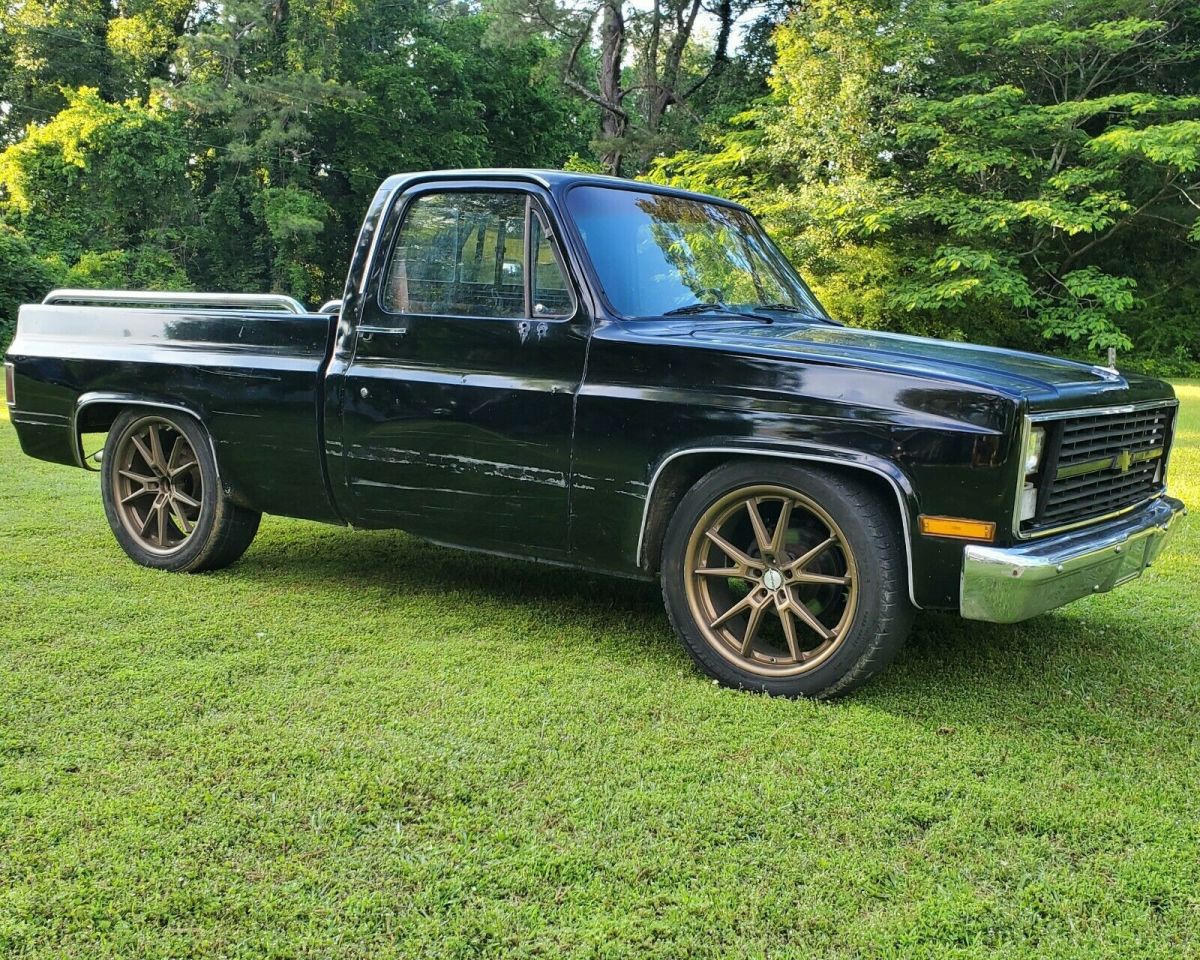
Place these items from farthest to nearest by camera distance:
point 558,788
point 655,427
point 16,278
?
point 16,278 < point 655,427 < point 558,788

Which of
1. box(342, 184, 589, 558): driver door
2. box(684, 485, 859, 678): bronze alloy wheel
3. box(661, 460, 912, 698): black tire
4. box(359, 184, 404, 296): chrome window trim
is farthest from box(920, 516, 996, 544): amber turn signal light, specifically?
box(359, 184, 404, 296): chrome window trim

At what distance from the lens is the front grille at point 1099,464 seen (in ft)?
11.4

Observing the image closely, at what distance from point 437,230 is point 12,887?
2942mm

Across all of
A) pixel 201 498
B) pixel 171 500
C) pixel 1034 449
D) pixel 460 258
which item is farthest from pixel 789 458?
pixel 171 500

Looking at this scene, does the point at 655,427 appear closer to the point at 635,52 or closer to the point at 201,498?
the point at 201,498

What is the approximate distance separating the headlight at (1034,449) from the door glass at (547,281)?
1.75 metres

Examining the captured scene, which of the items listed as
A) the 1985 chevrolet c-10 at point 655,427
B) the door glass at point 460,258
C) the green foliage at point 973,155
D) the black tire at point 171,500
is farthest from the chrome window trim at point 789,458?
the green foliage at point 973,155

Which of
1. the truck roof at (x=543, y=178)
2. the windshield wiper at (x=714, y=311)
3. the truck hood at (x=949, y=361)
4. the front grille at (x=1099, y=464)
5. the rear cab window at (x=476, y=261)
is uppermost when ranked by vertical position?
the truck roof at (x=543, y=178)

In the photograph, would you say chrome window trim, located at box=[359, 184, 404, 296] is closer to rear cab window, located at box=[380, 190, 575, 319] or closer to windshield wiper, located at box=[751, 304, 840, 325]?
rear cab window, located at box=[380, 190, 575, 319]

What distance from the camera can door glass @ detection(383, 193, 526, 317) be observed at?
4.28 metres

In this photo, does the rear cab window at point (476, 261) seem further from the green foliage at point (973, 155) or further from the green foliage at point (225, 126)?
the green foliage at point (225, 126)

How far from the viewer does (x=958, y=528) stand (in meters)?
3.34

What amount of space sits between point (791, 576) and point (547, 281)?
149cm

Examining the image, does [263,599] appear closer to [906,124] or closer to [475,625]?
[475,625]
